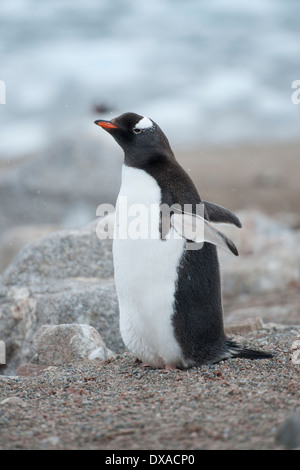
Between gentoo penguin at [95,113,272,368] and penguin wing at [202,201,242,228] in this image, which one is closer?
gentoo penguin at [95,113,272,368]

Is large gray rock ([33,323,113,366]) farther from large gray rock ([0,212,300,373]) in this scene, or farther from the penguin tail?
the penguin tail

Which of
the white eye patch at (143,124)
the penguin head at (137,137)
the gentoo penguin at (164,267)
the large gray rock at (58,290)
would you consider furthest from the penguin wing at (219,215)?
the large gray rock at (58,290)

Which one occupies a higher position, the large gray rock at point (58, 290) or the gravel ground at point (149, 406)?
the large gray rock at point (58, 290)

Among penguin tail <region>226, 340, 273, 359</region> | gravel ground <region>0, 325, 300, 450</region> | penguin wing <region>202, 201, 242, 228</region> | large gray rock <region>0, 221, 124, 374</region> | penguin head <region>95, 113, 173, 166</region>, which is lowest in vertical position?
gravel ground <region>0, 325, 300, 450</region>

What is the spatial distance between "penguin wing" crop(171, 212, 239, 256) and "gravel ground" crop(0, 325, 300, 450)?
0.83m

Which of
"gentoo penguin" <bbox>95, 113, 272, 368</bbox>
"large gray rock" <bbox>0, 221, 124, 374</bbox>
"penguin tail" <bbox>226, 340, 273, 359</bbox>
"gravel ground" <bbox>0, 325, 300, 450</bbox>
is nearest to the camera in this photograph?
"gravel ground" <bbox>0, 325, 300, 450</bbox>

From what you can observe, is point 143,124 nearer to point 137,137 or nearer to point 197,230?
point 137,137

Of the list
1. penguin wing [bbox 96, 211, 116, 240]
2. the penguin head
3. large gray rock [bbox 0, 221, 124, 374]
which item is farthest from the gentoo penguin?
large gray rock [bbox 0, 221, 124, 374]

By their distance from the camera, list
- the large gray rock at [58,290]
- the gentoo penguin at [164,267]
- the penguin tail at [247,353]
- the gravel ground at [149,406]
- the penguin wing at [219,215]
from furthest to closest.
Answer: the large gray rock at [58,290], the penguin wing at [219,215], the penguin tail at [247,353], the gentoo penguin at [164,267], the gravel ground at [149,406]

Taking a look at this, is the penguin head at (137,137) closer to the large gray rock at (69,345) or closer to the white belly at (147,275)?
the white belly at (147,275)

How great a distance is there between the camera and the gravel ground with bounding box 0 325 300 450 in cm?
307

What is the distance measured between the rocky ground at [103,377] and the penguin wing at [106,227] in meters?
0.35

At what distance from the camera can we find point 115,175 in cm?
1324

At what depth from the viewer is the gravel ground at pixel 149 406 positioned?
3.07 meters
